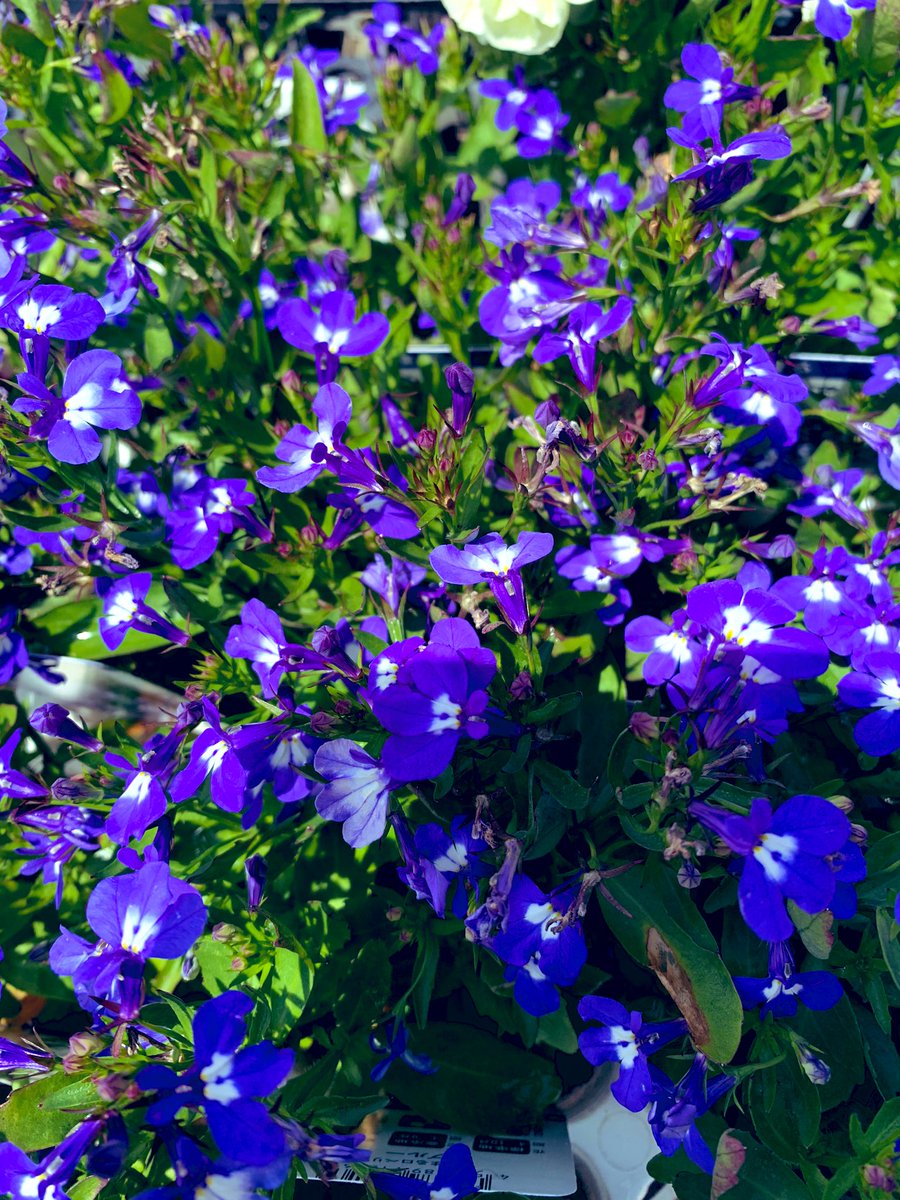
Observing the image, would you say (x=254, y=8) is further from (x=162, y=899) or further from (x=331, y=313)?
(x=162, y=899)

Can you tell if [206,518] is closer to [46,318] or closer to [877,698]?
[46,318]

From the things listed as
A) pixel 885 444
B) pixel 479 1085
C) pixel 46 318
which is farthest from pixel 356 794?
pixel 885 444

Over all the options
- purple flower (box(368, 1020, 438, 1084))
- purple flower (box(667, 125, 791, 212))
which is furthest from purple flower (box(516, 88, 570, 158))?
purple flower (box(368, 1020, 438, 1084))

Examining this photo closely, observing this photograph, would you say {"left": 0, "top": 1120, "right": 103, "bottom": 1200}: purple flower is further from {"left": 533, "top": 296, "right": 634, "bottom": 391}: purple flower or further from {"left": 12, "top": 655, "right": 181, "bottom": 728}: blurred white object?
{"left": 533, "top": 296, "right": 634, "bottom": 391}: purple flower

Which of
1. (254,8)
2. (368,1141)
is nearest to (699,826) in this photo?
(368,1141)

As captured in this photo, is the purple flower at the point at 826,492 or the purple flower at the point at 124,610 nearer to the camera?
the purple flower at the point at 124,610

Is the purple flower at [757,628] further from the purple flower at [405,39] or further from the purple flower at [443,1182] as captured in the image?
the purple flower at [405,39]

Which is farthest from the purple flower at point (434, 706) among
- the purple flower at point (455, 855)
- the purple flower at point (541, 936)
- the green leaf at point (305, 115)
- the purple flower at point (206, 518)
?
the green leaf at point (305, 115)
